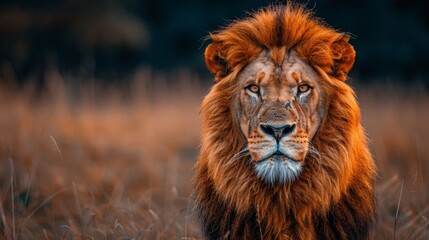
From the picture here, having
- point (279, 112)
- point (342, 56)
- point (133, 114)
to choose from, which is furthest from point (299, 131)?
point (133, 114)

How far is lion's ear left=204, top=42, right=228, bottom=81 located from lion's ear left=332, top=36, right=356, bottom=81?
2.02 ft


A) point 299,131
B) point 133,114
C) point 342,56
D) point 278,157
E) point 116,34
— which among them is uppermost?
point 342,56

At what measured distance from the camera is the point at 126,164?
786 centimetres

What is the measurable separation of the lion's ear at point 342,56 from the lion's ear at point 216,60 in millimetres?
615

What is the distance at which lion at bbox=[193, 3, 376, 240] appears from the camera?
318 centimetres

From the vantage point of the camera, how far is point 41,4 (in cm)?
1505

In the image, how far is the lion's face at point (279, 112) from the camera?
2.96m

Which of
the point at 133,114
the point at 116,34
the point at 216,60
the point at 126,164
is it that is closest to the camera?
the point at 216,60

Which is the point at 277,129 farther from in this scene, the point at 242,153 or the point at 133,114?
the point at 133,114

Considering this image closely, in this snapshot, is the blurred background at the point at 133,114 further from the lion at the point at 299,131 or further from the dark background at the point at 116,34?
the lion at the point at 299,131

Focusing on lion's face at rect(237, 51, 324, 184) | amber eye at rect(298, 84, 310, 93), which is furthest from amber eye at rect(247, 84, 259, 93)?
amber eye at rect(298, 84, 310, 93)

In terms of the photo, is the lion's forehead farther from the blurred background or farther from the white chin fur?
the blurred background

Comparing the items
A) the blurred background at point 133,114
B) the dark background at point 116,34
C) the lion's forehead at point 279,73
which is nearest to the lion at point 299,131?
the lion's forehead at point 279,73

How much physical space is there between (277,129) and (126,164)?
5.16 metres
